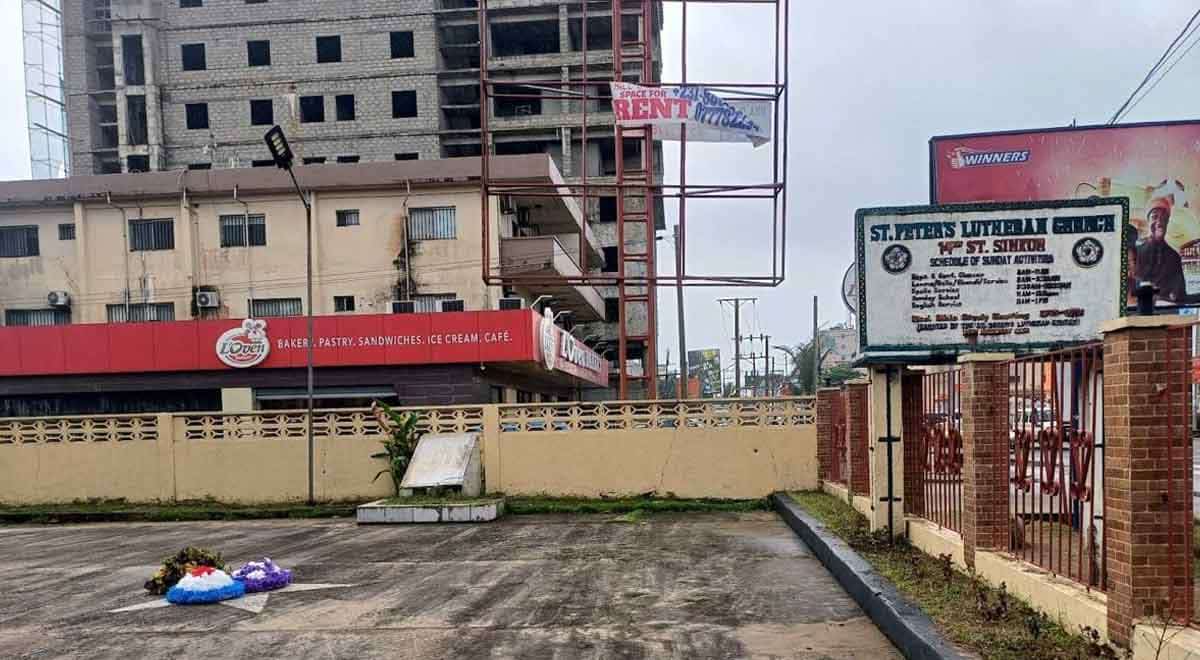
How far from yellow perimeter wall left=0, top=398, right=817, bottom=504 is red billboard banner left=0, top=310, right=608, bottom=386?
8.14m

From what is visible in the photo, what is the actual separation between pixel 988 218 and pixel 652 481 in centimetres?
877

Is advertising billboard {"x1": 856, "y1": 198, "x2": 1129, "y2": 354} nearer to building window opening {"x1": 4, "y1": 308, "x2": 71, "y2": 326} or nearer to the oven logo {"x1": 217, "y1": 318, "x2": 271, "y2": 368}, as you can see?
the oven logo {"x1": 217, "y1": 318, "x2": 271, "y2": 368}

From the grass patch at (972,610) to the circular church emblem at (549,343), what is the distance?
54.4ft

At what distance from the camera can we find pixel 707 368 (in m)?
78.8

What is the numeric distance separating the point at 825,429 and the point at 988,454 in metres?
8.15

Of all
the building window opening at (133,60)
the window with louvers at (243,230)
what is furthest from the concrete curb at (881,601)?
the building window opening at (133,60)

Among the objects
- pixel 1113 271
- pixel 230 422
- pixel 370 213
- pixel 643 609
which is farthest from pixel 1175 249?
pixel 370 213

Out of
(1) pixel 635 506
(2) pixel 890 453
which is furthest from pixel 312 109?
(2) pixel 890 453

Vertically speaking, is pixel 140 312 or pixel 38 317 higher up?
pixel 140 312

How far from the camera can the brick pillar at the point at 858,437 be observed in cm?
1073

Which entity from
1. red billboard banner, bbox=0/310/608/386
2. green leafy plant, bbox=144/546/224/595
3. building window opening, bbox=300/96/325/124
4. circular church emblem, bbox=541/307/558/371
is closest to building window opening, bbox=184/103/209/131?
building window opening, bbox=300/96/325/124

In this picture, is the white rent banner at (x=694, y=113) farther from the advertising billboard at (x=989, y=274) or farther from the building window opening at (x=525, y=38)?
the building window opening at (x=525, y=38)

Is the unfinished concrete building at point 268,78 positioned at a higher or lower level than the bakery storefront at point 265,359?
higher

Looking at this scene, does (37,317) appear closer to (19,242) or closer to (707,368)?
(19,242)
